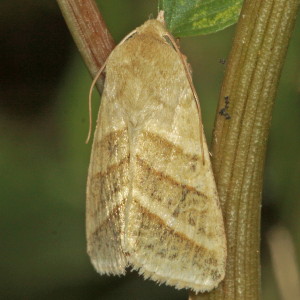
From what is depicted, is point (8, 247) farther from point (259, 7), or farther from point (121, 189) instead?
point (259, 7)

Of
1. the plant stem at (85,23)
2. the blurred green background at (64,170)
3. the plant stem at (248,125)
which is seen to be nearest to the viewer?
the plant stem at (248,125)

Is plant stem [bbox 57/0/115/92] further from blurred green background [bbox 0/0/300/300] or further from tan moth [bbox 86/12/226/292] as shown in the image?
blurred green background [bbox 0/0/300/300]

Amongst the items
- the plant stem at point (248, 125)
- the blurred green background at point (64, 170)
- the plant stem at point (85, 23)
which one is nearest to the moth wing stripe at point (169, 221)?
the plant stem at point (248, 125)

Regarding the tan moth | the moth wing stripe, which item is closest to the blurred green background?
the tan moth

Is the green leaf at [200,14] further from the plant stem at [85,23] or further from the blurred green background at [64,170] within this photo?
the blurred green background at [64,170]

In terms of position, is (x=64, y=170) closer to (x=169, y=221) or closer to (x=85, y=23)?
(x=169, y=221)

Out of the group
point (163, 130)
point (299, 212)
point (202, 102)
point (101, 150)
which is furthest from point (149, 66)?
point (299, 212)
